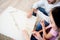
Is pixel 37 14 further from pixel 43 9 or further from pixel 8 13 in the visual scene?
pixel 8 13

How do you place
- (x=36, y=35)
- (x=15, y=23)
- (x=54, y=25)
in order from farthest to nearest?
(x=15, y=23)
(x=36, y=35)
(x=54, y=25)

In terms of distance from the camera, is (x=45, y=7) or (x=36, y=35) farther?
(x=45, y=7)

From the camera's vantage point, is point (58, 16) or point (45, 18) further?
point (45, 18)

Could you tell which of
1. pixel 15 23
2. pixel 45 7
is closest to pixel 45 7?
pixel 45 7

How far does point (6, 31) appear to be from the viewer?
1233mm

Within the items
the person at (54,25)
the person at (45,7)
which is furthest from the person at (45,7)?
the person at (54,25)

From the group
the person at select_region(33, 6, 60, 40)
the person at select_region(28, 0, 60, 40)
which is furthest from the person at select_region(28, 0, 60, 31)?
the person at select_region(33, 6, 60, 40)

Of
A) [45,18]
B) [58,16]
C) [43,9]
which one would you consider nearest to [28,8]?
[43,9]

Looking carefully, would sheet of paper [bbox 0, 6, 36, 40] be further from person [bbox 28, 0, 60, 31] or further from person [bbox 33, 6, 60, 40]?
person [bbox 33, 6, 60, 40]

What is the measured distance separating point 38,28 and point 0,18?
361 mm

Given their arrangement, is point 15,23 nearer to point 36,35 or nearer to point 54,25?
point 36,35

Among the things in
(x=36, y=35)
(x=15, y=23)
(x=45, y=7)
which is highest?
(x=45, y=7)

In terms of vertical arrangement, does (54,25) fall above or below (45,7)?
below

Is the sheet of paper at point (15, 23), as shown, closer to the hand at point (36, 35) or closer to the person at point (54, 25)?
the hand at point (36, 35)
